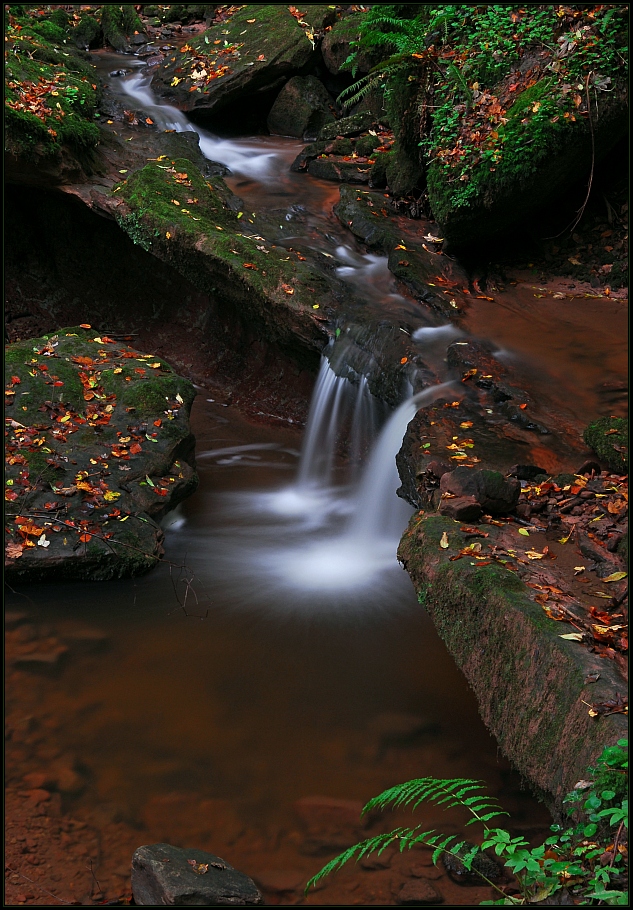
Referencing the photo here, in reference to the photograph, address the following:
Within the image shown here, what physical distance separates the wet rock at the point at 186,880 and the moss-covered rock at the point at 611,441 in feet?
11.4

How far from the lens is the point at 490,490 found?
4723mm

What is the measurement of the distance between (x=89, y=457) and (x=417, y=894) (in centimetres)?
421

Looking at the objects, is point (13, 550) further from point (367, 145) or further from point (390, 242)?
point (367, 145)

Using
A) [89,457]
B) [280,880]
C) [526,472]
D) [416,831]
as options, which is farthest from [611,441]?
[89,457]

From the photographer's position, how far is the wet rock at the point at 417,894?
3240 mm

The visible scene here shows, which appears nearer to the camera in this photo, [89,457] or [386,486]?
[89,457]

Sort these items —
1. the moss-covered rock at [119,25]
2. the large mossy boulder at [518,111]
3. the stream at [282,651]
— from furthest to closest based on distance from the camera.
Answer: the moss-covered rock at [119,25] < the large mossy boulder at [518,111] < the stream at [282,651]

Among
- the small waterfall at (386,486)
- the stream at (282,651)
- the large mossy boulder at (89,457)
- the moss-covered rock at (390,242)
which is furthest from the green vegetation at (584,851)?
the moss-covered rock at (390,242)

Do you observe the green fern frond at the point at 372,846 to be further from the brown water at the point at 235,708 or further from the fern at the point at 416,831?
the brown water at the point at 235,708

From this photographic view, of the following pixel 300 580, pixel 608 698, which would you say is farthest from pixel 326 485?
pixel 608 698

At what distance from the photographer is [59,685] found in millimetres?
4656

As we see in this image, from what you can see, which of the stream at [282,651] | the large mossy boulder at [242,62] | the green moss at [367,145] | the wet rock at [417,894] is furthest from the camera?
the large mossy boulder at [242,62]

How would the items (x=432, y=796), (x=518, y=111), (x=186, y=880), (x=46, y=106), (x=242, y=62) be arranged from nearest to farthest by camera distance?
(x=186, y=880)
(x=432, y=796)
(x=518, y=111)
(x=46, y=106)
(x=242, y=62)

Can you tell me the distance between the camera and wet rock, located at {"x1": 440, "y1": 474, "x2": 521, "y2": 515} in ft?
15.5
